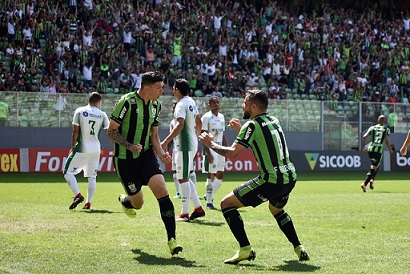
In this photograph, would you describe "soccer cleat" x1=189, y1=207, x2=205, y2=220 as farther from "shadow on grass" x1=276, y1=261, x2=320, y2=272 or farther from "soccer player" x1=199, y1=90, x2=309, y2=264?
"shadow on grass" x1=276, y1=261, x2=320, y2=272

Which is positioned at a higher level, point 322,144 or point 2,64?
point 2,64

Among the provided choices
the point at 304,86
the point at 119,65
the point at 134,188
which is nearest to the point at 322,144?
the point at 304,86

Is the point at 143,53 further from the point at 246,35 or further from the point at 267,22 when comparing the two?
the point at 267,22

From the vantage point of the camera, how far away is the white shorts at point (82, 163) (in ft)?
51.1

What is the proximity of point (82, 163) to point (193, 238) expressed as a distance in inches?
214

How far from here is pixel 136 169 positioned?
9969 mm

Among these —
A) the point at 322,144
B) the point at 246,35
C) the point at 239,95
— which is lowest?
the point at 322,144

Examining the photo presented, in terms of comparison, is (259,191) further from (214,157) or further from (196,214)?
(214,157)

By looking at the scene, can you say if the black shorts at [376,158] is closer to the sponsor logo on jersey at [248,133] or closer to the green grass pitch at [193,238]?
the green grass pitch at [193,238]

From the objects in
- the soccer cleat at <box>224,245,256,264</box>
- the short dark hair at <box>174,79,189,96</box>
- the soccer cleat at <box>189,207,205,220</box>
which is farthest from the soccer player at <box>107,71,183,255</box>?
the soccer cleat at <box>189,207,205,220</box>

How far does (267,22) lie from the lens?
42688 mm

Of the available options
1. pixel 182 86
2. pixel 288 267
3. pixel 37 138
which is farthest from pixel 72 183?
pixel 37 138

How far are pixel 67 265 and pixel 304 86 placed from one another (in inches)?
1274

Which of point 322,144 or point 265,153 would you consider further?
point 322,144
